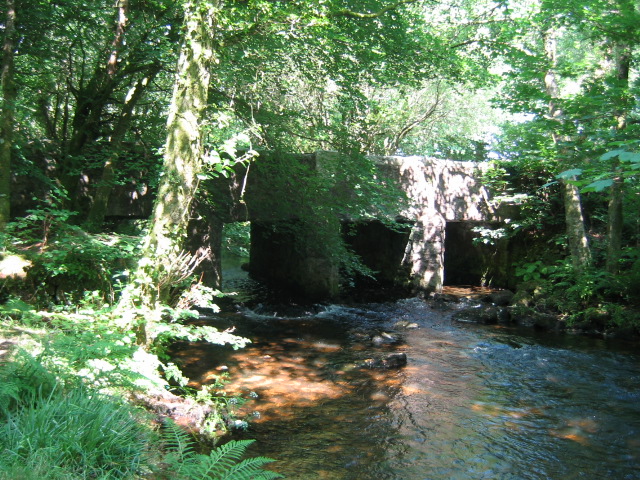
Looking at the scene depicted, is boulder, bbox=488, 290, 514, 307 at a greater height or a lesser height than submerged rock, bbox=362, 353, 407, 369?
greater

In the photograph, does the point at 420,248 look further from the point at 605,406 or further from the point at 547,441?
the point at 547,441

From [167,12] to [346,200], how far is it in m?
4.16

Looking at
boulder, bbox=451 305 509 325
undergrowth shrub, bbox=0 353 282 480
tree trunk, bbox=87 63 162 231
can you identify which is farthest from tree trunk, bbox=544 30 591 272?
undergrowth shrub, bbox=0 353 282 480

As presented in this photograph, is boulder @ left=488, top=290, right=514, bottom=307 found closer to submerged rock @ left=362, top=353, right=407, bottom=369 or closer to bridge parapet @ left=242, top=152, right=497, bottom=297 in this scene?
bridge parapet @ left=242, top=152, right=497, bottom=297

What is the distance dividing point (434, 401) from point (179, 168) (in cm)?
389

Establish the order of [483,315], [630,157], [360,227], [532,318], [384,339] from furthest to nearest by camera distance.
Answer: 1. [360,227]
2. [483,315]
3. [532,318]
4. [384,339]
5. [630,157]

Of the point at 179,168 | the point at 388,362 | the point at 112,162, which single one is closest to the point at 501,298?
the point at 388,362

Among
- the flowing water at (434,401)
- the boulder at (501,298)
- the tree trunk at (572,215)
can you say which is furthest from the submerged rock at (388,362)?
the tree trunk at (572,215)

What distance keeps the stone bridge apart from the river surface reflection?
2.09 m

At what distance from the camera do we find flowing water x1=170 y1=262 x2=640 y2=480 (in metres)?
4.31

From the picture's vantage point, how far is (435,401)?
18.8 feet

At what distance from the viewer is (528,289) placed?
39.4ft

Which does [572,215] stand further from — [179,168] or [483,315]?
→ [179,168]

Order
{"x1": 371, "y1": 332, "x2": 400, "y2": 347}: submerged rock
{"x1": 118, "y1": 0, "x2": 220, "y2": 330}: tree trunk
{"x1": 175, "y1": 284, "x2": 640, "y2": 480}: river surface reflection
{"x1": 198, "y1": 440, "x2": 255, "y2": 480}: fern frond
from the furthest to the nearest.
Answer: {"x1": 371, "y1": 332, "x2": 400, "y2": 347}: submerged rock
{"x1": 118, "y1": 0, "x2": 220, "y2": 330}: tree trunk
{"x1": 175, "y1": 284, "x2": 640, "y2": 480}: river surface reflection
{"x1": 198, "y1": 440, "x2": 255, "y2": 480}: fern frond
